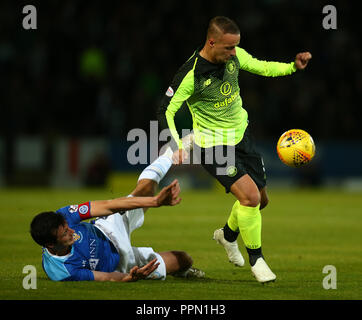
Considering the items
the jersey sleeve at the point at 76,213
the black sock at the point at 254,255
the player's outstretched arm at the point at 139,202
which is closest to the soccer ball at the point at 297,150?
the black sock at the point at 254,255

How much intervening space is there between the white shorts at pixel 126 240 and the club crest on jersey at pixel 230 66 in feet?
5.31

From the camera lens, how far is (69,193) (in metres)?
17.4

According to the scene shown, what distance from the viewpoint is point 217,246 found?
993 centimetres

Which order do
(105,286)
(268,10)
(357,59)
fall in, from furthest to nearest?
(268,10) → (357,59) → (105,286)

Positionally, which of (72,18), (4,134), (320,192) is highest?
(72,18)

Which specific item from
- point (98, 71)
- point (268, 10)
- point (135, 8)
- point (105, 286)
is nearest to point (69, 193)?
point (98, 71)

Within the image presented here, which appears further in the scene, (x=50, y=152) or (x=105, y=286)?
(x=50, y=152)

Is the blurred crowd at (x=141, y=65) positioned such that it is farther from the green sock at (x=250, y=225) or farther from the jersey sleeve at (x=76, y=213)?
the jersey sleeve at (x=76, y=213)

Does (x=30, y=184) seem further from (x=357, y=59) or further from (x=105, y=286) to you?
(x=105, y=286)

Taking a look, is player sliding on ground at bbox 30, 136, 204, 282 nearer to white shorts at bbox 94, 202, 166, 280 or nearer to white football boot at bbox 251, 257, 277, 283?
white shorts at bbox 94, 202, 166, 280

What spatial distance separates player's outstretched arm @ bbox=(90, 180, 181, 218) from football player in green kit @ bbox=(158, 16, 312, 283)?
0.98m

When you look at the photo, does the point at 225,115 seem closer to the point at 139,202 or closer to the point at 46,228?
the point at 139,202

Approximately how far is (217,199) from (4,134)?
588cm

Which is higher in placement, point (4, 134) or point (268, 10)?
point (268, 10)
